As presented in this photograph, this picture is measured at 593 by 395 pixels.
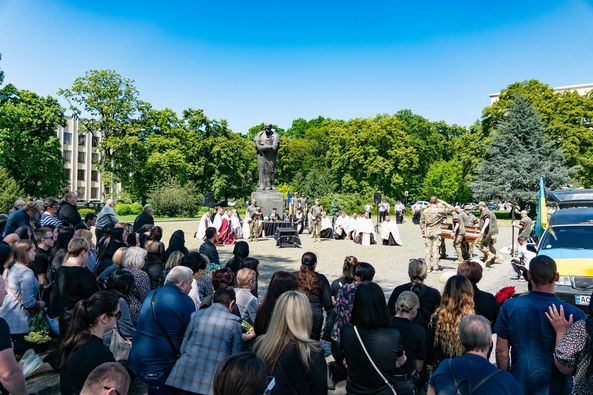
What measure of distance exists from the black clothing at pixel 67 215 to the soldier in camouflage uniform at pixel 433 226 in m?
9.78

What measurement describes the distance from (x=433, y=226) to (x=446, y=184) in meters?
51.6

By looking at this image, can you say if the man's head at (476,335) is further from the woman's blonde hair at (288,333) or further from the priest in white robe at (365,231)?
the priest in white robe at (365,231)

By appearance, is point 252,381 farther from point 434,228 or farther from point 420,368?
point 434,228

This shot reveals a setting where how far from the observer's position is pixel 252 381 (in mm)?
2141

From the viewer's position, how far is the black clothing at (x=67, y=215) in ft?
35.5

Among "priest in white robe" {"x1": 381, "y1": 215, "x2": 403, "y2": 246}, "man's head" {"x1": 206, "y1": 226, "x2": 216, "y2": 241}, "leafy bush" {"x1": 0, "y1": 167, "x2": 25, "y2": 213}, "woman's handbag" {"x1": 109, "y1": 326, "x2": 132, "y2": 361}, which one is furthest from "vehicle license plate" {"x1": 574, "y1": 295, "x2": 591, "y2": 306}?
"leafy bush" {"x1": 0, "y1": 167, "x2": 25, "y2": 213}

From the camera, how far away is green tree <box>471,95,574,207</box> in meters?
40.4

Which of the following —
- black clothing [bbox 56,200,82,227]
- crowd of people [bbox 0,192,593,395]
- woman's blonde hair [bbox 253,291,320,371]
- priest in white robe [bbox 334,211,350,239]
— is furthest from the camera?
priest in white robe [bbox 334,211,350,239]

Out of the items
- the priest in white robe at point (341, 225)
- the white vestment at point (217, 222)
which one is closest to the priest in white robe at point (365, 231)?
the priest in white robe at point (341, 225)

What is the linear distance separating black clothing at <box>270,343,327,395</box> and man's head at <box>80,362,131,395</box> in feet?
3.31

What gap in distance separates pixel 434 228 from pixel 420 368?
1129 centimetres

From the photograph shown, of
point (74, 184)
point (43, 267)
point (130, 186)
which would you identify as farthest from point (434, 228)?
point (74, 184)

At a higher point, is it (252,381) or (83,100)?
(83,100)

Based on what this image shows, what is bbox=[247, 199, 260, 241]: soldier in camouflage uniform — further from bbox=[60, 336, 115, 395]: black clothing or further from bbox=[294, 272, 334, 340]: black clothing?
bbox=[60, 336, 115, 395]: black clothing
